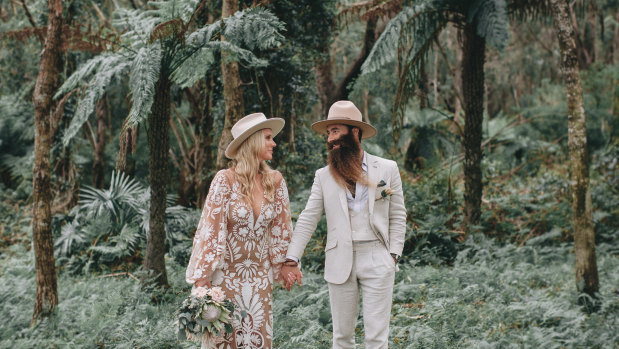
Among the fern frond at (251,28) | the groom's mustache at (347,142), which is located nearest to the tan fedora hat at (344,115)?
the groom's mustache at (347,142)

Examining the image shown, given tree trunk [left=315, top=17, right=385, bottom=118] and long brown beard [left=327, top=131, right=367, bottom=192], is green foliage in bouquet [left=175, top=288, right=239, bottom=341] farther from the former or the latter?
tree trunk [left=315, top=17, right=385, bottom=118]

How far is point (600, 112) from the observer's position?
18.2 meters

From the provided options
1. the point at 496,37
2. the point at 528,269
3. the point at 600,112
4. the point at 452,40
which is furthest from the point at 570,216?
the point at 452,40

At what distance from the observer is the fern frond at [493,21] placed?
7.71 m

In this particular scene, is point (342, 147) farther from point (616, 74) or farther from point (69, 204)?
point (616, 74)

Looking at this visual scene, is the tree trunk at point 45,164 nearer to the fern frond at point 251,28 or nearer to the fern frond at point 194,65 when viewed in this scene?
the fern frond at point 194,65

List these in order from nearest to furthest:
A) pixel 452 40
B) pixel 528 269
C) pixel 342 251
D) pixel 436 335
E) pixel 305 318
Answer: pixel 342 251 < pixel 436 335 < pixel 305 318 < pixel 528 269 < pixel 452 40

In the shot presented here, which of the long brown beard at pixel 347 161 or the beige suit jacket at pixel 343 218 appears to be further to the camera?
the long brown beard at pixel 347 161

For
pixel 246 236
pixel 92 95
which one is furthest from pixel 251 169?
pixel 92 95

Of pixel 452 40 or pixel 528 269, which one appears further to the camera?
pixel 452 40

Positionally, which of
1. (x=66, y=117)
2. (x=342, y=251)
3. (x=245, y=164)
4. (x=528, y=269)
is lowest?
(x=528, y=269)

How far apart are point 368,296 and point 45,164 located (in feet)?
13.9

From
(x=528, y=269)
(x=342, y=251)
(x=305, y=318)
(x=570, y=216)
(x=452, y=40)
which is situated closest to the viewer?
(x=342, y=251)

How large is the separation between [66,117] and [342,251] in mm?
10364
